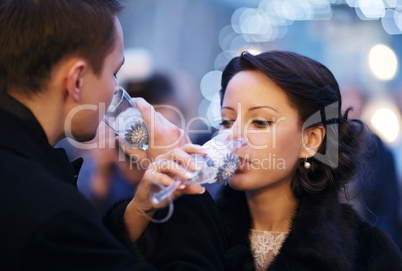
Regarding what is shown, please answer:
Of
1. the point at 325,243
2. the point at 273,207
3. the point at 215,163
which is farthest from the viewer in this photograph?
the point at 273,207

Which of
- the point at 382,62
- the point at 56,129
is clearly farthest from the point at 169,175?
the point at 382,62

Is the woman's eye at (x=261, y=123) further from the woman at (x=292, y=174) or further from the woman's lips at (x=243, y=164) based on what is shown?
the woman's lips at (x=243, y=164)

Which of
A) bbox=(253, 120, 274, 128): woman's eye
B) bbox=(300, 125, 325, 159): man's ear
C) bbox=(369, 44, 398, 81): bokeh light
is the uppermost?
bbox=(253, 120, 274, 128): woman's eye

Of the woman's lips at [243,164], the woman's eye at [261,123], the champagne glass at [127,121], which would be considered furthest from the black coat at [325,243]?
the champagne glass at [127,121]

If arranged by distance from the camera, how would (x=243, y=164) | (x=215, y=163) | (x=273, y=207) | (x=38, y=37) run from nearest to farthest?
(x=38, y=37)
(x=215, y=163)
(x=243, y=164)
(x=273, y=207)

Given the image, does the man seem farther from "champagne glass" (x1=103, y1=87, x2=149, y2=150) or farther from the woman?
the woman

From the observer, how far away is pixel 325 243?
70.6 inches

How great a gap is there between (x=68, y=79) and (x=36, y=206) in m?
0.49

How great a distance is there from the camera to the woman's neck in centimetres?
206

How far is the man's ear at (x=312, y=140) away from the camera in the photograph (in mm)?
2127

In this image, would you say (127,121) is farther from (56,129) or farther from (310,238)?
(310,238)

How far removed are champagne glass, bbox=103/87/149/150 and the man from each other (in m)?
0.05

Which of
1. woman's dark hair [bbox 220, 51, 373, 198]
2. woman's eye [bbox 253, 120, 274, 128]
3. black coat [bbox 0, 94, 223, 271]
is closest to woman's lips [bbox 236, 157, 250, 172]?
woman's eye [bbox 253, 120, 274, 128]

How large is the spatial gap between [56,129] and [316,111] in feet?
3.99
